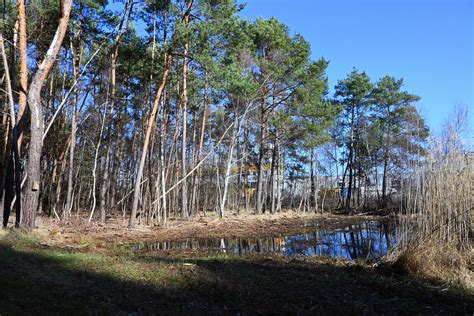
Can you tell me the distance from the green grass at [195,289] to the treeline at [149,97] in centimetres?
508

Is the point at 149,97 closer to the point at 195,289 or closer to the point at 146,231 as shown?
the point at 146,231

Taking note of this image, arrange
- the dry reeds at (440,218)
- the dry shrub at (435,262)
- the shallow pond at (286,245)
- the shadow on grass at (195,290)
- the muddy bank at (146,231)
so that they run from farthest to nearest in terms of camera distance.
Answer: the shallow pond at (286,245)
the muddy bank at (146,231)
the dry reeds at (440,218)
the dry shrub at (435,262)
the shadow on grass at (195,290)

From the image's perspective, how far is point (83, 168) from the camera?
2656cm

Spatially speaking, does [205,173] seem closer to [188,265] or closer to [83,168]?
[83,168]

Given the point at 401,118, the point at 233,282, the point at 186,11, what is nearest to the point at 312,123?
the point at 186,11

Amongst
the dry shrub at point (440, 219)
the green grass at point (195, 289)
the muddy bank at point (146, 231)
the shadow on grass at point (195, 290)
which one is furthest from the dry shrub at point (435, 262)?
the muddy bank at point (146, 231)

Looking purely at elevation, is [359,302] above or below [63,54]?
below

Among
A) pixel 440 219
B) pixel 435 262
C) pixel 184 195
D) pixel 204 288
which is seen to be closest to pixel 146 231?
pixel 184 195

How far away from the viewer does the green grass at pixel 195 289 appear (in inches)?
189

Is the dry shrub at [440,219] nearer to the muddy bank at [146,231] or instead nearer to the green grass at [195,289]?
the green grass at [195,289]

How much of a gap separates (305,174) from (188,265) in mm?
38902

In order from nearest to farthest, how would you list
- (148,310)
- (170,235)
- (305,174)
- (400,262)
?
1. (148,310)
2. (400,262)
3. (170,235)
4. (305,174)

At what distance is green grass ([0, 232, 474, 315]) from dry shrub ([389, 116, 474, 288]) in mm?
695

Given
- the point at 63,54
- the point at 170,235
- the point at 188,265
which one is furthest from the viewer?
the point at 63,54
